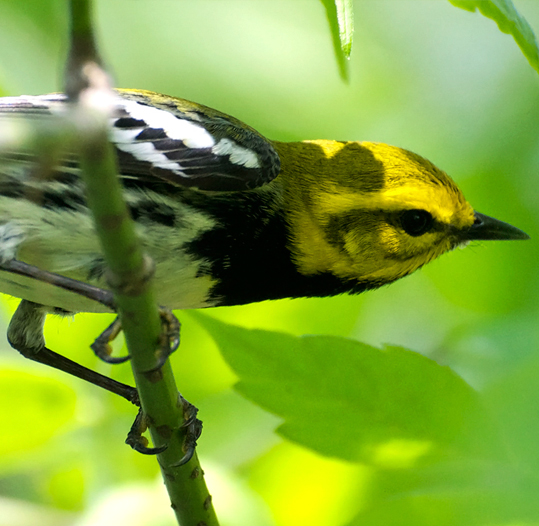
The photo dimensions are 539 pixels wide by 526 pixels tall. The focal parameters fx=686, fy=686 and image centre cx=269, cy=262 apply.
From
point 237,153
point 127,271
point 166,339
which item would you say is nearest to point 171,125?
point 237,153

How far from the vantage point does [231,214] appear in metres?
1.77

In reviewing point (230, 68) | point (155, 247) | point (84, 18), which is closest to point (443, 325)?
point (155, 247)

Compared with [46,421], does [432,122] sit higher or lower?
higher

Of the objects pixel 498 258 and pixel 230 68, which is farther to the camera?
pixel 230 68

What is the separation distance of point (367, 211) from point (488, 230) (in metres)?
0.41

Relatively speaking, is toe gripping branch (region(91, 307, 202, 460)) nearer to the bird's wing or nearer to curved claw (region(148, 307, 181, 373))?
curved claw (region(148, 307, 181, 373))

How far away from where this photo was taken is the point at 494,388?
131 centimetres

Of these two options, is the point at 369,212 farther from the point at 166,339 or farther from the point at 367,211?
the point at 166,339

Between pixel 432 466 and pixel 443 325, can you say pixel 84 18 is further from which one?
pixel 443 325

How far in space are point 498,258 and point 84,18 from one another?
67.7 inches

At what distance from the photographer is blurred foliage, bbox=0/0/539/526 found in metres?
1.15

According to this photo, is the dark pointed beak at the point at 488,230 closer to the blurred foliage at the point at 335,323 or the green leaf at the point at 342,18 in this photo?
the blurred foliage at the point at 335,323

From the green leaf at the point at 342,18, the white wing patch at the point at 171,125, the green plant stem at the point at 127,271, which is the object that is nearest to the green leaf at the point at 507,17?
the green leaf at the point at 342,18

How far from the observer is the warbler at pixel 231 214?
1640 millimetres
